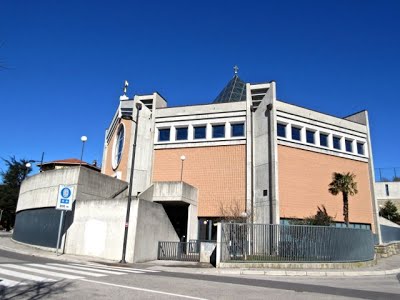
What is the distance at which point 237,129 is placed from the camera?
32.1 metres

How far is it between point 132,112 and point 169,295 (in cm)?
2879

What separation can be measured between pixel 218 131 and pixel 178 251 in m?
14.4

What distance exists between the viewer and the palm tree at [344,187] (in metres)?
30.6

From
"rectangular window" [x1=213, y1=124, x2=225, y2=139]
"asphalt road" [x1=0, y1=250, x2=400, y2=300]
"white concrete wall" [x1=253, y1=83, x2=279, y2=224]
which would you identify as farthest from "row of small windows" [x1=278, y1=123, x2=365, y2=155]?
"asphalt road" [x1=0, y1=250, x2=400, y2=300]

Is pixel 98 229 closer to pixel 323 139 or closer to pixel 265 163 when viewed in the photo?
pixel 265 163

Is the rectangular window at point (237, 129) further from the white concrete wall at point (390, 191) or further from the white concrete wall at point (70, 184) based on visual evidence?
the white concrete wall at point (390, 191)

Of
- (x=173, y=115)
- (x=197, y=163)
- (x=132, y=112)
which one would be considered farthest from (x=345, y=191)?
(x=132, y=112)

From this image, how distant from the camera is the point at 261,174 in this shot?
98.1 feet

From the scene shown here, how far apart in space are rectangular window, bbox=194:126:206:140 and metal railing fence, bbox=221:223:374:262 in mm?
15675

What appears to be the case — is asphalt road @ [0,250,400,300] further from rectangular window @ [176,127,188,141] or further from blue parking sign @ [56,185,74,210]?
rectangular window @ [176,127,188,141]

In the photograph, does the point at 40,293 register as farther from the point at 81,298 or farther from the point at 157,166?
the point at 157,166

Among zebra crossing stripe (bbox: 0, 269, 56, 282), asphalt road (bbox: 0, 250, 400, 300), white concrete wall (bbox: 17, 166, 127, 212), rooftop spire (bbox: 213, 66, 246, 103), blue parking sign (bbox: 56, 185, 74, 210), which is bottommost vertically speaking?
asphalt road (bbox: 0, 250, 400, 300)

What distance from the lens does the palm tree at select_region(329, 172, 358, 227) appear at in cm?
3062

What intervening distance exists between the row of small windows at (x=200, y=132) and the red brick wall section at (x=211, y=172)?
47.1 inches
